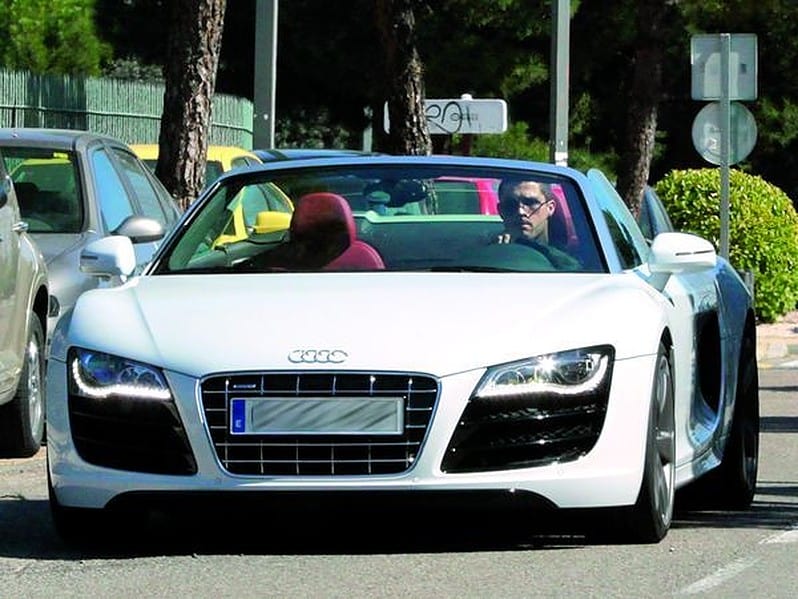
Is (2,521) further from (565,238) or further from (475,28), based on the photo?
(475,28)

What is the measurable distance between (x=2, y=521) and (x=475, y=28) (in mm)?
32387

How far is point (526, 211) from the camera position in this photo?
28.1ft

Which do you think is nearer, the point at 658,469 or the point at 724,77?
the point at 658,469

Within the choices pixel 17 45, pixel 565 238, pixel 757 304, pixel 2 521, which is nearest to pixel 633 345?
pixel 565 238

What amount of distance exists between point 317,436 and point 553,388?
729 millimetres

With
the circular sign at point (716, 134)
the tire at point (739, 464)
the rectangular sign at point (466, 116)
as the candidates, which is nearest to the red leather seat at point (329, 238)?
the tire at point (739, 464)

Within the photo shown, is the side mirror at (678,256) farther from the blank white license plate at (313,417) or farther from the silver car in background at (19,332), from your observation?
the silver car in background at (19,332)

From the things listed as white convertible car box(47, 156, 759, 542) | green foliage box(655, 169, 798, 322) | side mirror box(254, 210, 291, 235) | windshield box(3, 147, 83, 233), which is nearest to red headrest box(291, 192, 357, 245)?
white convertible car box(47, 156, 759, 542)

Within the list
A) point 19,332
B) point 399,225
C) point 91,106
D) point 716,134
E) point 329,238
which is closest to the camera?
point 329,238

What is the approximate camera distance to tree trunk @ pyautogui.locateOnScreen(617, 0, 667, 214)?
28375mm

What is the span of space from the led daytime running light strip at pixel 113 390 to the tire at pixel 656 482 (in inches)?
57.9

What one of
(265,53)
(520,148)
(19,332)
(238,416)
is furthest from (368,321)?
(520,148)

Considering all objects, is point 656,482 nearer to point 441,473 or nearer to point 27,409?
point 441,473

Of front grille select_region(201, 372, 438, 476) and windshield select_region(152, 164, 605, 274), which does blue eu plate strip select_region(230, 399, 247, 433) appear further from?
windshield select_region(152, 164, 605, 274)
